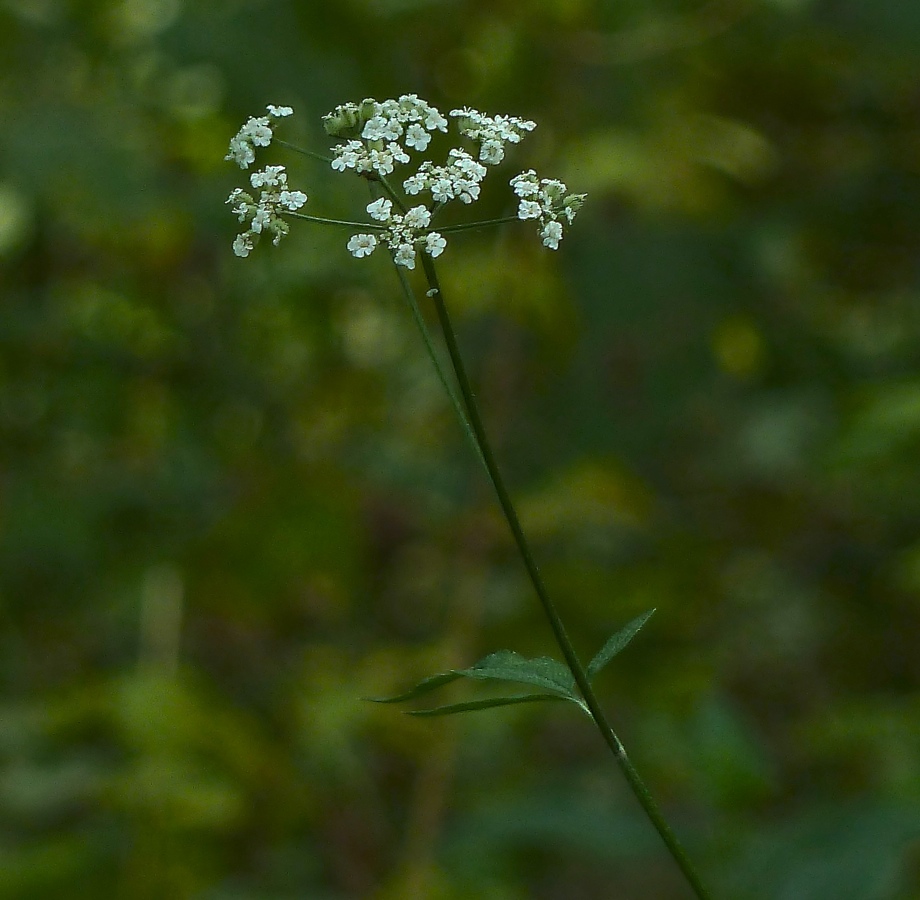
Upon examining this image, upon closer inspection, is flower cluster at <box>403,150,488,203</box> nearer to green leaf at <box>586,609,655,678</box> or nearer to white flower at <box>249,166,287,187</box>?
white flower at <box>249,166,287,187</box>

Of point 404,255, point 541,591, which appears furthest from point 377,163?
point 541,591

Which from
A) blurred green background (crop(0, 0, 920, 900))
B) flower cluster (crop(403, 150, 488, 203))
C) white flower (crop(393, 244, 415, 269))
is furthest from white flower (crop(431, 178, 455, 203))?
blurred green background (crop(0, 0, 920, 900))

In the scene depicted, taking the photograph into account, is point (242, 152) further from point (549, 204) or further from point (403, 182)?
point (549, 204)

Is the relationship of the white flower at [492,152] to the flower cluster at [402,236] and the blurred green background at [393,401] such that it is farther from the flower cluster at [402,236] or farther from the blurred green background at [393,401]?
the blurred green background at [393,401]

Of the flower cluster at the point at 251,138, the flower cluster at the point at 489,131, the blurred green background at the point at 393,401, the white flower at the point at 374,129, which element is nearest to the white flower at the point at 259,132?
the flower cluster at the point at 251,138

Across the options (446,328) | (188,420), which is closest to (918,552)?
(188,420)
